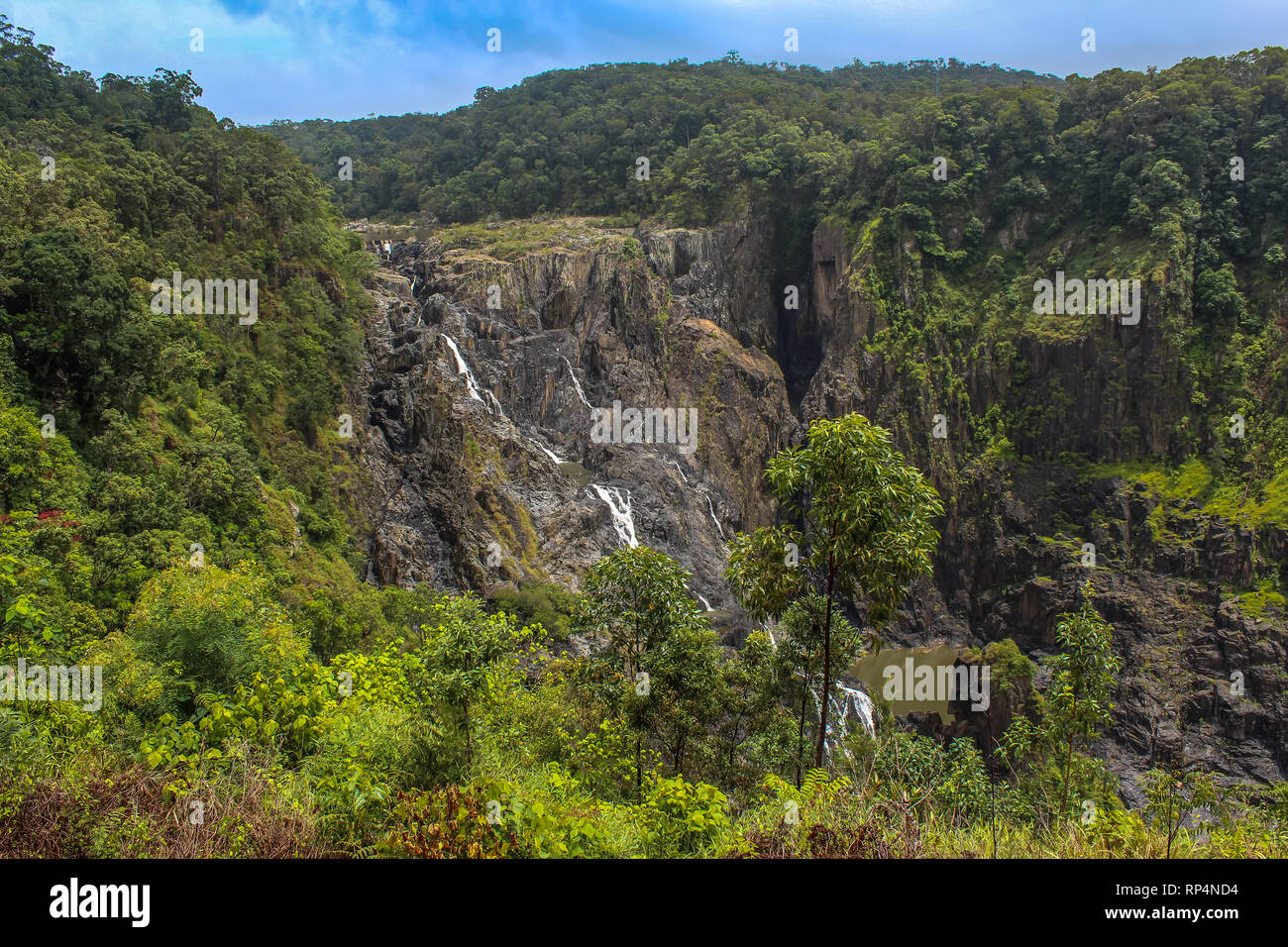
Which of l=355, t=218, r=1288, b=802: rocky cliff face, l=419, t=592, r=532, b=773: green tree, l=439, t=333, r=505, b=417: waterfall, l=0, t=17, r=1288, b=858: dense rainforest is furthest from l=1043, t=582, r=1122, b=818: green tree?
l=439, t=333, r=505, b=417: waterfall

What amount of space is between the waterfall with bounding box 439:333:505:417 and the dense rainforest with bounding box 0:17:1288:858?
0.62 metres

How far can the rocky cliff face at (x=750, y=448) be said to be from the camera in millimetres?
32312

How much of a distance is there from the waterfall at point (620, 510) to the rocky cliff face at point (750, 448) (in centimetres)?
12

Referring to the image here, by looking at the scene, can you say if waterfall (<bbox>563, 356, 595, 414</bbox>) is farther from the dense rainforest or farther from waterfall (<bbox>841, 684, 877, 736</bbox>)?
waterfall (<bbox>841, 684, 877, 736</bbox>)

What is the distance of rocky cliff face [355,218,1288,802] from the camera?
106 feet

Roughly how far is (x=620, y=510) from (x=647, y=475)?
3.12m

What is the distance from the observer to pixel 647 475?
121ft

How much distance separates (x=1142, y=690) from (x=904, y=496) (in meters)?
31.6

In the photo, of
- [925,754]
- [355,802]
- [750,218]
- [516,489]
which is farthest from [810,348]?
[355,802]

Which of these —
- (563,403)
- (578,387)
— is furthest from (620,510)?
(578,387)

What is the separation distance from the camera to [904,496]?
370 inches

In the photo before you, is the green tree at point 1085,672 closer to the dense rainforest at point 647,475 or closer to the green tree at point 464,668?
the dense rainforest at point 647,475

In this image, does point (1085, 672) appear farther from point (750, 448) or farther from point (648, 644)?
point (750, 448)
